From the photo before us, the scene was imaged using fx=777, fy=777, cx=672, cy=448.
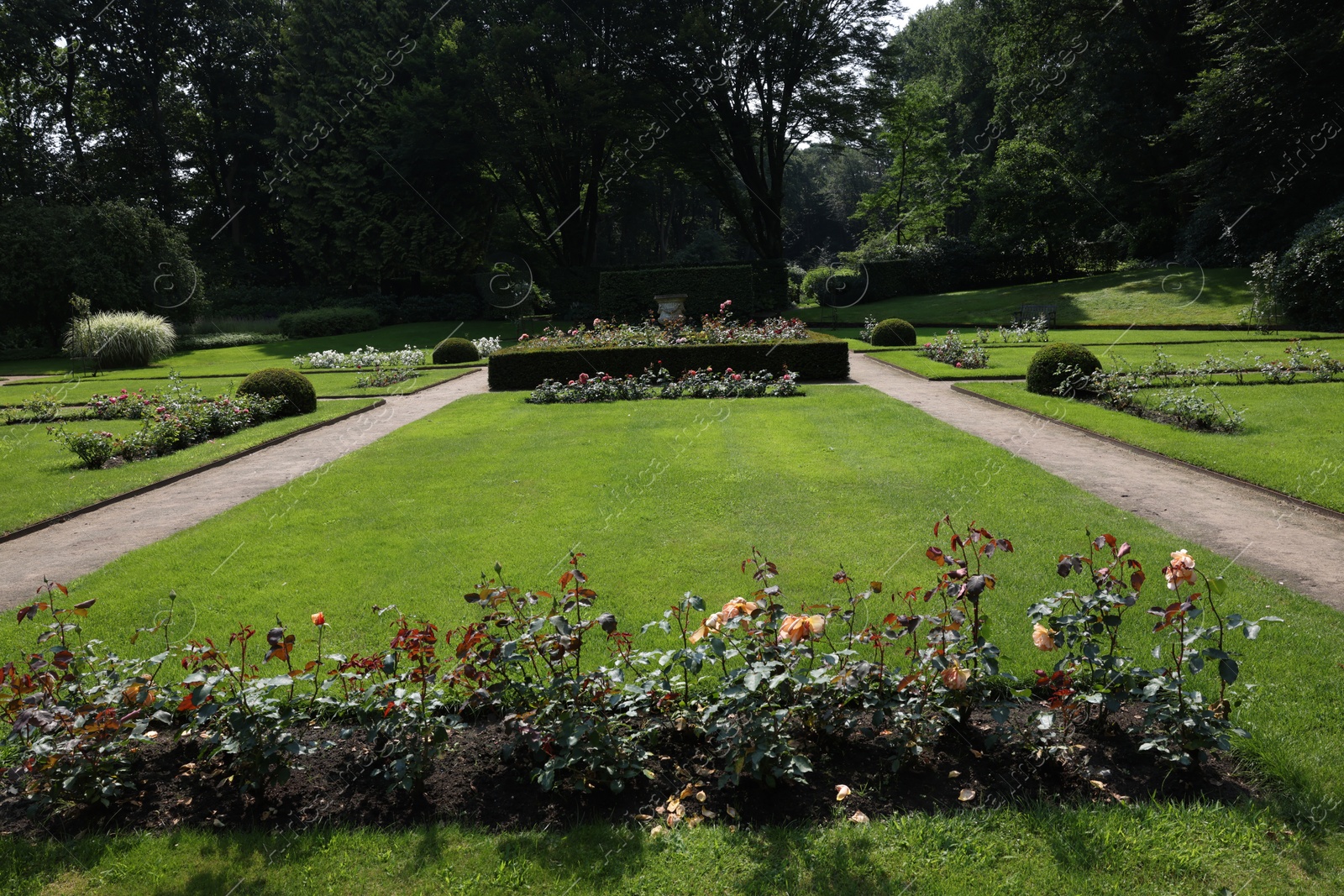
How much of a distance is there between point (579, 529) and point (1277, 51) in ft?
87.0

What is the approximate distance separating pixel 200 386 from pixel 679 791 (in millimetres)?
18239

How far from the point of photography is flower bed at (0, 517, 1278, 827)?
284cm

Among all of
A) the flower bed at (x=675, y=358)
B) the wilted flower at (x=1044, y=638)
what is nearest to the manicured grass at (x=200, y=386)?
the flower bed at (x=675, y=358)

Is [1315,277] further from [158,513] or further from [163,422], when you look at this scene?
[163,422]

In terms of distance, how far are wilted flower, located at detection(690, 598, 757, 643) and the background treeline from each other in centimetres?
2766

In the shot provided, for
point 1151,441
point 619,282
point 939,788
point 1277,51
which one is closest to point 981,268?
point 1277,51

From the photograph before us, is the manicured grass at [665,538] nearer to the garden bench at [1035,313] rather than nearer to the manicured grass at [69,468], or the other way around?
the manicured grass at [69,468]

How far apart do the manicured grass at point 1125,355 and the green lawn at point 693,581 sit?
4.16 m

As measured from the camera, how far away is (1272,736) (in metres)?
3.07

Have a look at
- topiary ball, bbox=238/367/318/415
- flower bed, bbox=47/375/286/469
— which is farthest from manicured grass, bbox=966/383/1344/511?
flower bed, bbox=47/375/286/469

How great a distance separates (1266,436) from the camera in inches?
334

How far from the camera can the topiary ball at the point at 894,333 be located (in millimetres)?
21094

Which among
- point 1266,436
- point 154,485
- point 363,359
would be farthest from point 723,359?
point 154,485

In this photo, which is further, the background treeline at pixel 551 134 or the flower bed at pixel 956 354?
the background treeline at pixel 551 134
